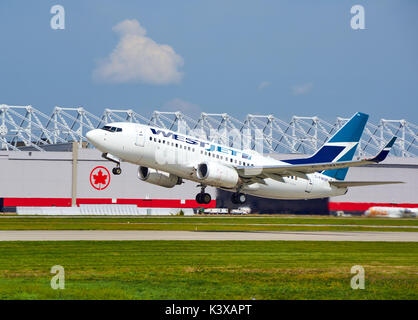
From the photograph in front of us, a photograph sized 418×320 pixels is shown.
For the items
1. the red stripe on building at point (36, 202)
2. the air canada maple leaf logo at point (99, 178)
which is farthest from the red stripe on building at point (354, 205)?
the red stripe on building at point (36, 202)

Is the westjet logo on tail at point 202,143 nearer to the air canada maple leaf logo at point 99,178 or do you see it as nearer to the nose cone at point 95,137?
the nose cone at point 95,137

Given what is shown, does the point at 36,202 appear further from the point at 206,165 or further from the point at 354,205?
the point at 206,165

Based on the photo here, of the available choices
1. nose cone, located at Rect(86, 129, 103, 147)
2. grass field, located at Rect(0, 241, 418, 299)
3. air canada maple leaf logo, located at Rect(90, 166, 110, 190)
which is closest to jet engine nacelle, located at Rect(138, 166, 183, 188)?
nose cone, located at Rect(86, 129, 103, 147)

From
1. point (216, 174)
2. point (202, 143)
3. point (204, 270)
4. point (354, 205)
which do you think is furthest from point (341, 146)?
point (354, 205)

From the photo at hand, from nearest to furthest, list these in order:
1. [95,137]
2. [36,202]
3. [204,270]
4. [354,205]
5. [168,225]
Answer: [204,270] → [95,137] → [168,225] → [36,202] → [354,205]

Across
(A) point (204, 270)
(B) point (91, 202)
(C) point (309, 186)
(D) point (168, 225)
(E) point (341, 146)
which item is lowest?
(A) point (204, 270)

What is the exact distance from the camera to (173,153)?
6022cm

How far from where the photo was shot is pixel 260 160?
229 ft

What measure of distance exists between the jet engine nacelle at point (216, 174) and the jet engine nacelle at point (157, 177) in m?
3.27

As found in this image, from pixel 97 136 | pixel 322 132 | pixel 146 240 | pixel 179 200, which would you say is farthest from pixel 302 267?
pixel 322 132

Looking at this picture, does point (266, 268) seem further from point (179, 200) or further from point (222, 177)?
point (179, 200)

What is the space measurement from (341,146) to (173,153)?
2545 cm
